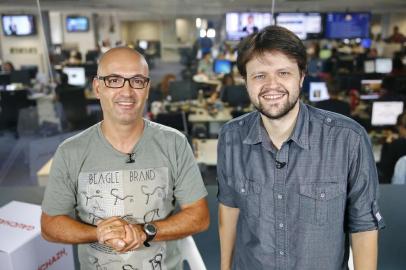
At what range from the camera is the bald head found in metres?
1.68

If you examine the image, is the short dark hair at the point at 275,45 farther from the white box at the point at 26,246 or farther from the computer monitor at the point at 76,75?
the computer monitor at the point at 76,75

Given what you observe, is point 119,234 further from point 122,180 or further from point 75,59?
point 75,59

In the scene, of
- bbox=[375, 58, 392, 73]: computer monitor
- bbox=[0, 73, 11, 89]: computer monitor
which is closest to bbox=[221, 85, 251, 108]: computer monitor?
bbox=[375, 58, 392, 73]: computer monitor

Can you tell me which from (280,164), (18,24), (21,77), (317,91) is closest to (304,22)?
(317,91)

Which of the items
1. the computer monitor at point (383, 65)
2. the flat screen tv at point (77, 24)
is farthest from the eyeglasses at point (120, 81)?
the flat screen tv at point (77, 24)

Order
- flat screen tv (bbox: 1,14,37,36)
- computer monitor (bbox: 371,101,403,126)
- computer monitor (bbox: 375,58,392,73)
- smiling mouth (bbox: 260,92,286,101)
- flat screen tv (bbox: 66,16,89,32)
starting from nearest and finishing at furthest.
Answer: smiling mouth (bbox: 260,92,286,101) → computer monitor (bbox: 371,101,403,126) → computer monitor (bbox: 375,58,392,73) → flat screen tv (bbox: 1,14,37,36) → flat screen tv (bbox: 66,16,89,32)

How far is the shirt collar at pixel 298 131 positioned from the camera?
1581 millimetres

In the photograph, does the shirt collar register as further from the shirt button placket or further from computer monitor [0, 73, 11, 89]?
computer monitor [0, 73, 11, 89]

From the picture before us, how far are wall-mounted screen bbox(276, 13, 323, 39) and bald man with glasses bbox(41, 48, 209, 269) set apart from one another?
19.1 ft

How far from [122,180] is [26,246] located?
22.5 inches

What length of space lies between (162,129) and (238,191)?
0.42 m

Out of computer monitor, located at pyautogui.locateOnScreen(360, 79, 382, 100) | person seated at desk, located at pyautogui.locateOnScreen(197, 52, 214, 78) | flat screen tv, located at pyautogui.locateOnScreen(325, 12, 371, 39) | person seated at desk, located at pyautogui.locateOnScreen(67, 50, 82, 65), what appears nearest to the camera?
computer monitor, located at pyautogui.locateOnScreen(360, 79, 382, 100)

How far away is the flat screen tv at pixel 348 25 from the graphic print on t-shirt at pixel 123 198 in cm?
694

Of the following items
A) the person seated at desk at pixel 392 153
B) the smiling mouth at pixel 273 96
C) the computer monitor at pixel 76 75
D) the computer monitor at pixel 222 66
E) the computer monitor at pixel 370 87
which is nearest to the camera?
the smiling mouth at pixel 273 96
